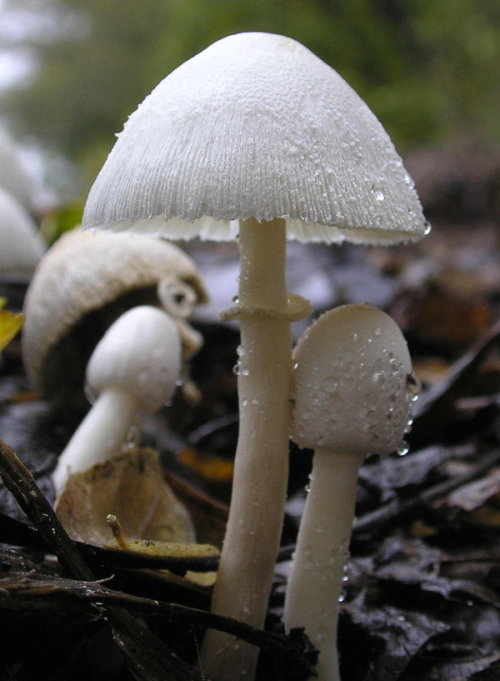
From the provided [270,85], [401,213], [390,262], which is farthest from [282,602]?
[390,262]

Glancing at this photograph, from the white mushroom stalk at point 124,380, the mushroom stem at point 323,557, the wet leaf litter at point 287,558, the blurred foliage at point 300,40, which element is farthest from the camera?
the blurred foliage at point 300,40

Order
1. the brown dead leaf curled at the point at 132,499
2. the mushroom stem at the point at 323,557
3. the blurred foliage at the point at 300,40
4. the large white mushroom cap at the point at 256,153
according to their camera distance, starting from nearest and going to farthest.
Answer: the large white mushroom cap at the point at 256,153 < the mushroom stem at the point at 323,557 < the brown dead leaf curled at the point at 132,499 < the blurred foliage at the point at 300,40

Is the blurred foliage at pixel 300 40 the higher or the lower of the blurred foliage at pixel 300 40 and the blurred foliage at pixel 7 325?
the higher

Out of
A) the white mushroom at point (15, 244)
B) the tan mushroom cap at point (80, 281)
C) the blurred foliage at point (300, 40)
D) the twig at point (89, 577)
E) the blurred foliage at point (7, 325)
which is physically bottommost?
the twig at point (89, 577)

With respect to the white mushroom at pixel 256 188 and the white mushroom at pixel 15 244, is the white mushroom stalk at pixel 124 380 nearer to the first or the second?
the white mushroom at pixel 256 188

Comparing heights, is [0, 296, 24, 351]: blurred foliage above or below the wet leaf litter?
above

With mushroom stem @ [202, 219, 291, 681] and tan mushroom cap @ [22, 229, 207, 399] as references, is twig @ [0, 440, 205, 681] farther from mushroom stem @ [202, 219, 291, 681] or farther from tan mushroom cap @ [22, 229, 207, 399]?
tan mushroom cap @ [22, 229, 207, 399]

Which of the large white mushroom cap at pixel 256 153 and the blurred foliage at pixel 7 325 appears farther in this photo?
the blurred foliage at pixel 7 325

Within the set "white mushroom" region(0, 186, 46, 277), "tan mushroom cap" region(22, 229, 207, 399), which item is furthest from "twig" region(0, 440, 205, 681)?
"white mushroom" region(0, 186, 46, 277)

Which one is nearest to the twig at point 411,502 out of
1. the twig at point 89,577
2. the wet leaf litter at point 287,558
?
the wet leaf litter at point 287,558
